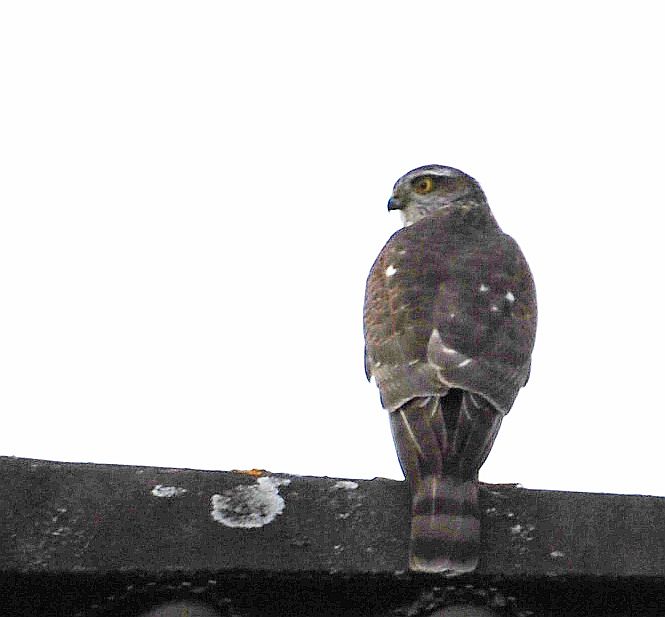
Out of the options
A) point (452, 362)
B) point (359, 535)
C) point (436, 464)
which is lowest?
point (359, 535)

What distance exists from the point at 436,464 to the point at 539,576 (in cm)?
85

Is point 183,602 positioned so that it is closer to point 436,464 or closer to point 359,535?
point 359,535

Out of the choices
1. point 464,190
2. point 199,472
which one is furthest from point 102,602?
point 464,190

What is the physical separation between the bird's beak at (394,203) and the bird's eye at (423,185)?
0.12m

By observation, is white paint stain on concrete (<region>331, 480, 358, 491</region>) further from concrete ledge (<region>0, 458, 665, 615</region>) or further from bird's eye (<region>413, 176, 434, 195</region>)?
bird's eye (<region>413, 176, 434, 195</region>)

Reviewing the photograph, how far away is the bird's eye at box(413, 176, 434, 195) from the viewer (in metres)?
7.46

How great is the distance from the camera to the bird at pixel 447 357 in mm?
2998

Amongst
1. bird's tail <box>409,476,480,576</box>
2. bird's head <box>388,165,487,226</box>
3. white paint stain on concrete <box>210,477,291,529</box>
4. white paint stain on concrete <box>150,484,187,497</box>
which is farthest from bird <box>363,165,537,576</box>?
bird's head <box>388,165,487,226</box>

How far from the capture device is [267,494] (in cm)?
266

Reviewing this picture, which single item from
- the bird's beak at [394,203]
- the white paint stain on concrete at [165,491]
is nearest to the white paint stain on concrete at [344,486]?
the white paint stain on concrete at [165,491]

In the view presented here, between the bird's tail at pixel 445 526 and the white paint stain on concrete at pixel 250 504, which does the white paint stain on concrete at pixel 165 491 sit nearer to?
the white paint stain on concrete at pixel 250 504

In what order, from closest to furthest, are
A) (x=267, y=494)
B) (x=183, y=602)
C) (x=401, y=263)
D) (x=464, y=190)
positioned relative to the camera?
(x=183, y=602), (x=267, y=494), (x=401, y=263), (x=464, y=190)

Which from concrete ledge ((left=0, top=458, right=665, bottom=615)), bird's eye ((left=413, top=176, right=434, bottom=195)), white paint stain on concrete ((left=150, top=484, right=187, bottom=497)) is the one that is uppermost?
bird's eye ((left=413, top=176, right=434, bottom=195))

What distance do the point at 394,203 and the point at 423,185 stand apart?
0.65 feet
